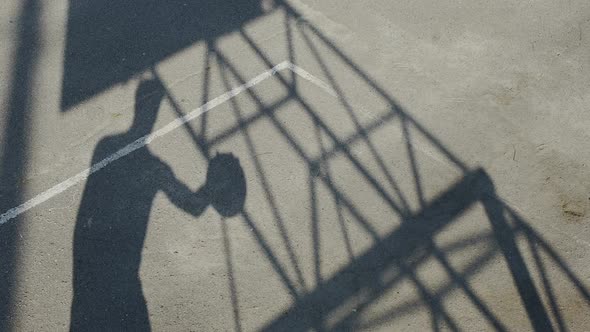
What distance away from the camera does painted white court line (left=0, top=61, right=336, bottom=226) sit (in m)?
6.50

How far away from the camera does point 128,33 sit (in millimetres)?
8211

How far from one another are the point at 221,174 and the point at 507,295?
3.49 m

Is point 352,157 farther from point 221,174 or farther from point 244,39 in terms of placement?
point 244,39

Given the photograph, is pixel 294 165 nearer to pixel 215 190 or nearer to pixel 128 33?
pixel 215 190

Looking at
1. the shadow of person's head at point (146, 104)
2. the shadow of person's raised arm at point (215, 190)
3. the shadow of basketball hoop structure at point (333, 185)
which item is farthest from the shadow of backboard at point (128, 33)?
the shadow of person's raised arm at point (215, 190)

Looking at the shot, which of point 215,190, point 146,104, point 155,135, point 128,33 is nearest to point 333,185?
point 215,190

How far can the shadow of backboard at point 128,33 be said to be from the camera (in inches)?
303

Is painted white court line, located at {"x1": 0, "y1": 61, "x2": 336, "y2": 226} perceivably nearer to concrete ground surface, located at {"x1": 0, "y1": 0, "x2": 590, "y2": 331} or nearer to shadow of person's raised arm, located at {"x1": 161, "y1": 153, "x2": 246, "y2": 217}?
concrete ground surface, located at {"x1": 0, "y1": 0, "x2": 590, "y2": 331}

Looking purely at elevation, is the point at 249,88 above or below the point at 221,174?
above

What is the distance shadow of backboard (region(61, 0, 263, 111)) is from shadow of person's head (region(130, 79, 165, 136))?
33 cm

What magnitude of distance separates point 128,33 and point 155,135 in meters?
2.01

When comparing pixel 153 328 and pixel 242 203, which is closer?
pixel 153 328

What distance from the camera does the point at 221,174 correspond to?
679cm

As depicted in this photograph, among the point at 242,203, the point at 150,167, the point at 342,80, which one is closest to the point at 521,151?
the point at 342,80
